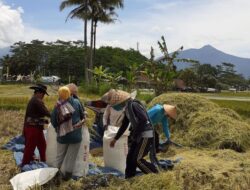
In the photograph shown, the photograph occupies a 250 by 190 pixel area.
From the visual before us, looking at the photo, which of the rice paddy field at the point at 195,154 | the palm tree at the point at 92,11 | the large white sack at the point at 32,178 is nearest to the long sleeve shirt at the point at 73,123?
the large white sack at the point at 32,178

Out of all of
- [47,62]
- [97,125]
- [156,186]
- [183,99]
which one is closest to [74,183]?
[156,186]

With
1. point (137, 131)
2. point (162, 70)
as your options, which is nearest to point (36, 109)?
point (137, 131)

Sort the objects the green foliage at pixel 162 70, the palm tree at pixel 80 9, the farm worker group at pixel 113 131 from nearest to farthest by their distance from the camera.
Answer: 1. the farm worker group at pixel 113 131
2. the green foliage at pixel 162 70
3. the palm tree at pixel 80 9

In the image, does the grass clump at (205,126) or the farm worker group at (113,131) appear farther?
the grass clump at (205,126)

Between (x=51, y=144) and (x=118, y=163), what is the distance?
1030mm

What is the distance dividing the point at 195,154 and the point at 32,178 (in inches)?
147

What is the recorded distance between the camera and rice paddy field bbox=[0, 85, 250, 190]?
5684 millimetres

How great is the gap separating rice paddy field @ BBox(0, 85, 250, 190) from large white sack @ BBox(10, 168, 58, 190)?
0.12 meters

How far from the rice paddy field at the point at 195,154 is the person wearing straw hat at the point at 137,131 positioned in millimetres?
222

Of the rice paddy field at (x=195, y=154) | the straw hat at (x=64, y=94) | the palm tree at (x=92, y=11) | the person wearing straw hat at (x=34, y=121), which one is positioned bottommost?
the rice paddy field at (x=195, y=154)

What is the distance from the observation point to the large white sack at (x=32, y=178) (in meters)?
5.57

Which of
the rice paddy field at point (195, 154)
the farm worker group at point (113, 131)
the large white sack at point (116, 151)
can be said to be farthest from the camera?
the large white sack at point (116, 151)

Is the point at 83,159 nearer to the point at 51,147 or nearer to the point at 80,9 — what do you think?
the point at 51,147

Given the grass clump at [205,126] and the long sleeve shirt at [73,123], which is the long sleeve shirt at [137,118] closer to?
the long sleeve shirt at [73,123]
